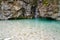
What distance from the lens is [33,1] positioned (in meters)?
12.8

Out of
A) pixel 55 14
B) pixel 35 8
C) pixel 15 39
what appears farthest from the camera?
pixel 35 8

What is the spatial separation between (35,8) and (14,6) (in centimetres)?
195

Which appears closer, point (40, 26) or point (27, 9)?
point (40, 26)

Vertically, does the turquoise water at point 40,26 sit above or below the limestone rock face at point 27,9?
below

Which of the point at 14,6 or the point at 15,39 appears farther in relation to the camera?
the point at 14,6

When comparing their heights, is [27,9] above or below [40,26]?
above

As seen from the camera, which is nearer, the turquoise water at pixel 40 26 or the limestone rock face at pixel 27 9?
the turquoise water at pixel 40 26

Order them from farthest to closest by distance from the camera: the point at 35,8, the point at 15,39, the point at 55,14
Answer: the point at 35,8
the point at 55,14
the point at 15,39

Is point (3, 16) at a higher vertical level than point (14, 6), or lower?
lower

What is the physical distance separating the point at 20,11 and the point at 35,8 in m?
1.42

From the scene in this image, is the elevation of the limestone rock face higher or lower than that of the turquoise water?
higher

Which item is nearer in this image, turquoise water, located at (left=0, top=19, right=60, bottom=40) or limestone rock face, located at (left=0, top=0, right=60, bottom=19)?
turquoise water, located at (left=0, top=19, right=60, bottom=40)

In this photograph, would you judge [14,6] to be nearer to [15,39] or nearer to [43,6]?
[43,6]

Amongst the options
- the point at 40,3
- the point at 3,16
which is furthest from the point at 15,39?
the point at 40,3
